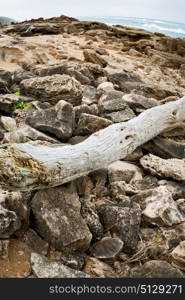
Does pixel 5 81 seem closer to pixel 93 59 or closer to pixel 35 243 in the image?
pixel 35 243

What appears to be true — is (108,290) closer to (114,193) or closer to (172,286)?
(172,286)

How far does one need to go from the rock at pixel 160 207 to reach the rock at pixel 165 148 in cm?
140

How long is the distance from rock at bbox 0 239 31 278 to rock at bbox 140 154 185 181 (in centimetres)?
245

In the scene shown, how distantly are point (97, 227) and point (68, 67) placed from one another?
17.2 ft

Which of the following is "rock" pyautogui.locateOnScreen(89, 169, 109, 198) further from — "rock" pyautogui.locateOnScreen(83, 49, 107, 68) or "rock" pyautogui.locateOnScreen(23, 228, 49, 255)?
"rock" pyautogui.locateOnScreen(83, 49, 107, 68)

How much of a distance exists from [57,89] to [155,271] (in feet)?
13.6

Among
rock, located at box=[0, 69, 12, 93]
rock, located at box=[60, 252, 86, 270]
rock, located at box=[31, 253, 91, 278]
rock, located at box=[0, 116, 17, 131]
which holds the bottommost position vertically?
rock, located at box=[60, 252, 86, 270]

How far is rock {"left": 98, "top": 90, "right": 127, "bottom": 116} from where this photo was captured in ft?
23.1

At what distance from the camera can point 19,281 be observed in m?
3.10

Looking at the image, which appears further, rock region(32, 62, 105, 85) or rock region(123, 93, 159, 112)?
rock region(32, 62, 105, 85)

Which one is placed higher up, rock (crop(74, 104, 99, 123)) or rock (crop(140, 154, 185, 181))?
rock (crop(74, 104, 99, 123))

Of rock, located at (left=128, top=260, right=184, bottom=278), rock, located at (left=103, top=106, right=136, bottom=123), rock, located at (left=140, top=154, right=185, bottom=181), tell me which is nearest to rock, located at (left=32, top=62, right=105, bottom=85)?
rock, located at (left=103, top=106, right=136, bottom=123)

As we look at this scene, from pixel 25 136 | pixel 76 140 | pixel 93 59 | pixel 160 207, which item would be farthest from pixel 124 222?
pixel 93 59

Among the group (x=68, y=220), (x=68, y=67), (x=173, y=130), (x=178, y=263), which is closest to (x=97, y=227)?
(x=68, y=220)
